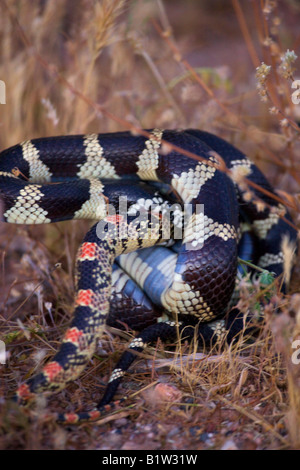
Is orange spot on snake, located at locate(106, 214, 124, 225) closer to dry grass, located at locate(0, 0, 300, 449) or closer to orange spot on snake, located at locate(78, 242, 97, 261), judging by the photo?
orange spot on snake, located at locate(78, 242, 97, 261)

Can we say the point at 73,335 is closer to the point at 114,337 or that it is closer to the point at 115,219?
the point at 114,337

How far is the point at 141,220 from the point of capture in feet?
9.93

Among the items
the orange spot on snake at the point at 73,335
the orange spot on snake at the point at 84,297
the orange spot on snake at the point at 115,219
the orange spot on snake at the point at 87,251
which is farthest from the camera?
the orange spot on snake at the point at 115,219

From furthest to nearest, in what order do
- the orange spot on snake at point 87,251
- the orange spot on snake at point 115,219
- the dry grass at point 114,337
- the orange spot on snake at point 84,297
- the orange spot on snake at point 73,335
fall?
the orange spot on snake at point 115,219
the orange spot on snake at point 87,251
the orange spot on snake at point 84,297
the orange spot on snake at point 73,335
the dry grass at point 114,337

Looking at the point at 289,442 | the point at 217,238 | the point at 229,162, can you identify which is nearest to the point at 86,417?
the point at 289,442

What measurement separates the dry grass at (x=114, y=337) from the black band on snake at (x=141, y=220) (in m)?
0.23

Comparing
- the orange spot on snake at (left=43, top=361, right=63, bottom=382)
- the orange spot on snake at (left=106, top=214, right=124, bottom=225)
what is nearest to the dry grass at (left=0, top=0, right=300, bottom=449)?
the orange spot on snake at (left=43, top=361, right=63, bottom=382)

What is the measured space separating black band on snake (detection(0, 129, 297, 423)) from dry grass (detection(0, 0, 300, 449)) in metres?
0.23

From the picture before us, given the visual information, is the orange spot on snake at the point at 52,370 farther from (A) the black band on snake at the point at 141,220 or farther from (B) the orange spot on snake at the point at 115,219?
(B) the orange spot on snake at the point at 115,219

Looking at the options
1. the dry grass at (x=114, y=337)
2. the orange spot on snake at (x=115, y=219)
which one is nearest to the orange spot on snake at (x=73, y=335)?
the dry grass at (x=114, y=337)

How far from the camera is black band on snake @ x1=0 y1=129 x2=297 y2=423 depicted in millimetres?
2863

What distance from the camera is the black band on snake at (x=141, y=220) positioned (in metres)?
2.86

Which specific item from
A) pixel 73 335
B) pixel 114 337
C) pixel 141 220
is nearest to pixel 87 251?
Result: pixel 141 220

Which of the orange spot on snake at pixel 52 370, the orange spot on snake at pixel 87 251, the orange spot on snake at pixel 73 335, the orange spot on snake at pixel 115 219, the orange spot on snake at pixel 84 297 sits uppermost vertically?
the orange spot on snake at pixel 115 219
